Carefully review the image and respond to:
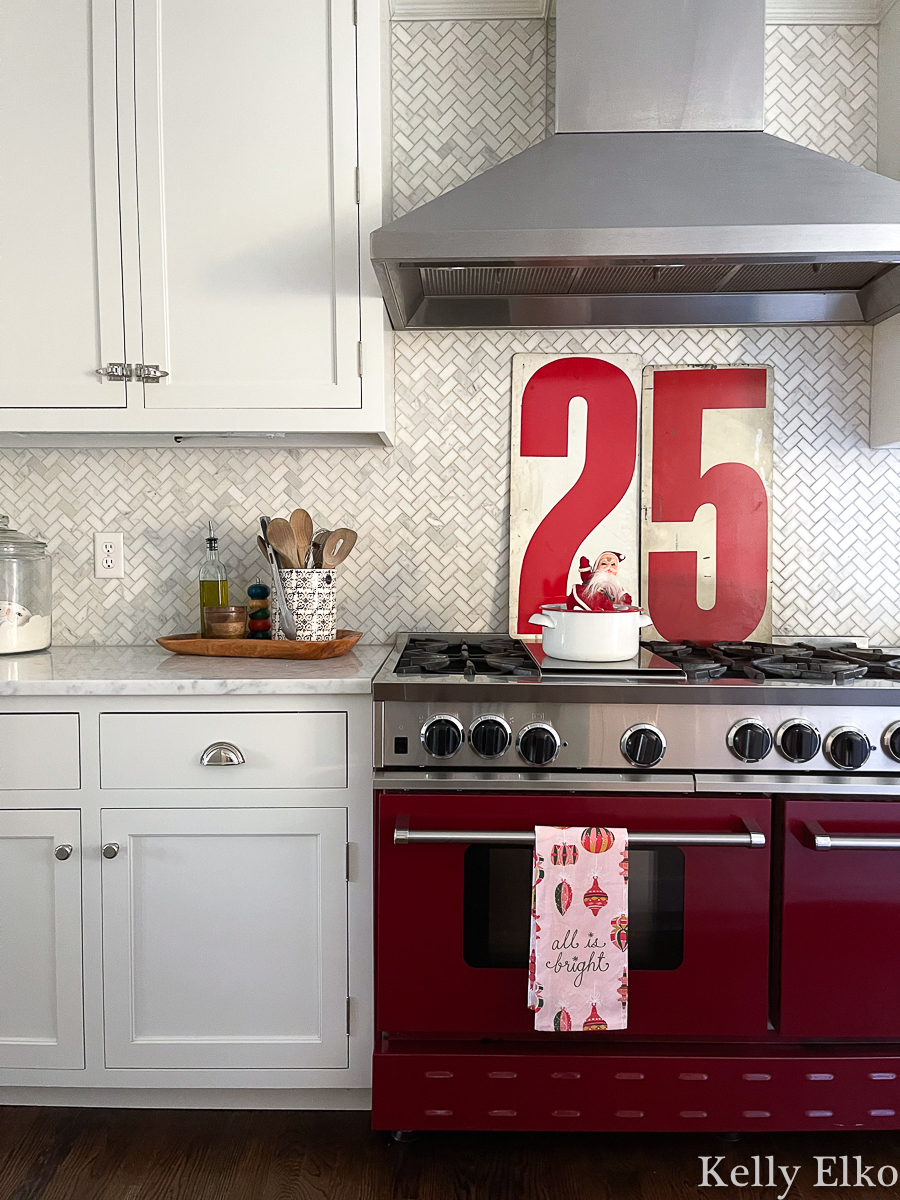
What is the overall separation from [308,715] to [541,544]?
0.85 m

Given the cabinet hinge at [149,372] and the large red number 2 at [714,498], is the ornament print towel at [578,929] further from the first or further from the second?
the cabinet hinge at [149,372]

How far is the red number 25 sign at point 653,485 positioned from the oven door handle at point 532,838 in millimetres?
794

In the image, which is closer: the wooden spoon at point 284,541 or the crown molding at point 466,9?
the wooden spoon at point 284,541

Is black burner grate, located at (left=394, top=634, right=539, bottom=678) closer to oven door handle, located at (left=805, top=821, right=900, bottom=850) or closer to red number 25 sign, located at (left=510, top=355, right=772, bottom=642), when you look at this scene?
red number 25 sign, located at (left=510, top=355, right=772, bottom=642)

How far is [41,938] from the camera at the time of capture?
1.67 metres

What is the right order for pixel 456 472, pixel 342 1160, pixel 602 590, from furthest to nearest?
1. pixel 456 472
2. pixel 602 590
3. pixel 342 1160

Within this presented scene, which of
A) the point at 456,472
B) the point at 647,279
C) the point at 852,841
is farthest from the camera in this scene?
the point at 456,472

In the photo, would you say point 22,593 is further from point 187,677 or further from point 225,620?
point 187,677

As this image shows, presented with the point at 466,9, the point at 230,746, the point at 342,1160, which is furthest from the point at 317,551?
the point at 466,9

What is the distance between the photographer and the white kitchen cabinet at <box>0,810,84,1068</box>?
5.46 ft

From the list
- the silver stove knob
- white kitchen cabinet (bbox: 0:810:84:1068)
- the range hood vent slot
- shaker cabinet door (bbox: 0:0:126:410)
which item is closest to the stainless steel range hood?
the range hood vent slot

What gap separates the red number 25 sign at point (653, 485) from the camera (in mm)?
2178

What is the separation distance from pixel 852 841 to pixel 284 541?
4.37 ft

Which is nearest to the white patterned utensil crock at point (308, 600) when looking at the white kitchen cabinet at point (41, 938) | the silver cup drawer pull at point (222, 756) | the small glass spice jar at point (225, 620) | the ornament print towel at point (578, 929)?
the small glass spice jar at point (225, 620)
